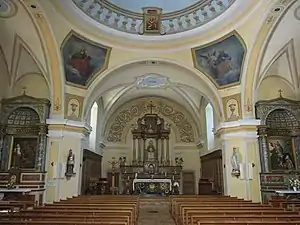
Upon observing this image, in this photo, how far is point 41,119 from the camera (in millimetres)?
13273

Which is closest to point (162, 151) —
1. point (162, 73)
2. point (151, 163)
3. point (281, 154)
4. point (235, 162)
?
point (151, 163)

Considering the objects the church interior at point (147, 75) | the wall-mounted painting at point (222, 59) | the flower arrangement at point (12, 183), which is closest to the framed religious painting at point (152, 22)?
the church interior at point (147, 75)

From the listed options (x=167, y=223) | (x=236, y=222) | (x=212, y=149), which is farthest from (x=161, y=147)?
(x=236, y=222)

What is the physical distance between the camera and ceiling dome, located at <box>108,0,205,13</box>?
535 inches

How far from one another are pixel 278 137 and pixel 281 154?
793mm

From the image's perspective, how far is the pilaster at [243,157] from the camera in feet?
41.8

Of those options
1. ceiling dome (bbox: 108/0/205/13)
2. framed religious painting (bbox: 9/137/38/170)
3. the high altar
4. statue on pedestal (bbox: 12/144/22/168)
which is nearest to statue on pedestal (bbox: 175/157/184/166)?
the high altar

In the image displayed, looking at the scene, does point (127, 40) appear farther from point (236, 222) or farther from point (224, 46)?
point (236, 222)

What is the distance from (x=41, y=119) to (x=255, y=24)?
1007 centimetres

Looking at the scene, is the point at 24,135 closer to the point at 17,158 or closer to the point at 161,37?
the point at 17,158

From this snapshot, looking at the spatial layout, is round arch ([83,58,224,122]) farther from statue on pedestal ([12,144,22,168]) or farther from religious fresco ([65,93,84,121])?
statue on pedestal ([12,144,22,168])

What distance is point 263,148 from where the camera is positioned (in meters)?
13.2

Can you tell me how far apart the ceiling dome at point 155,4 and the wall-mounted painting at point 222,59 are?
2109 mm

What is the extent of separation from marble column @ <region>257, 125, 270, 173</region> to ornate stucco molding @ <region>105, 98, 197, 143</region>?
7623mm
